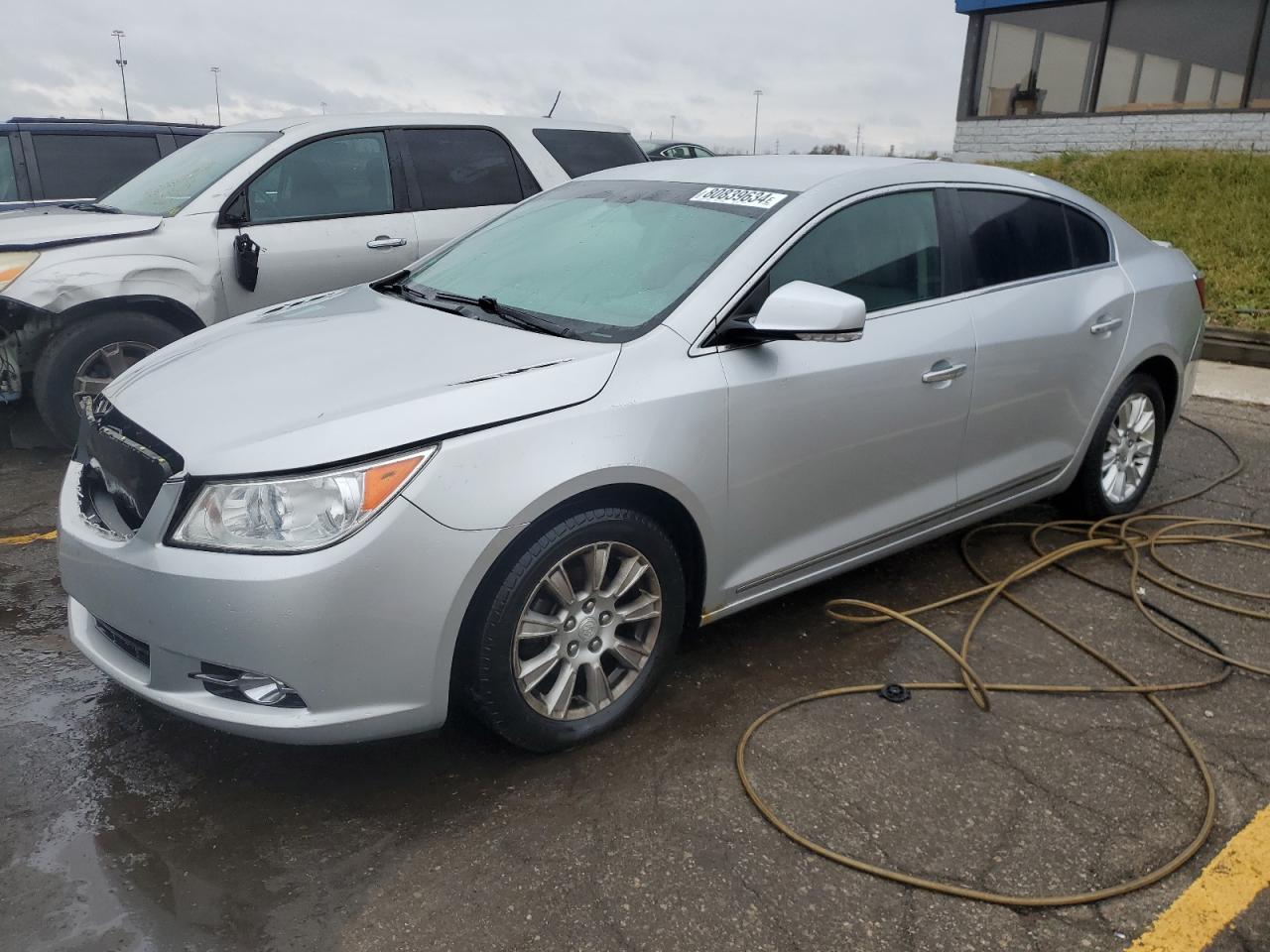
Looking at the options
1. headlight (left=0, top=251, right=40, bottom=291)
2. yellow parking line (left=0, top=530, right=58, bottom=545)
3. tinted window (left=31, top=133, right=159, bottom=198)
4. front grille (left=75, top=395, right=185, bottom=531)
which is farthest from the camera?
tinted window (left=31, top=133, right=159, bottom=198)

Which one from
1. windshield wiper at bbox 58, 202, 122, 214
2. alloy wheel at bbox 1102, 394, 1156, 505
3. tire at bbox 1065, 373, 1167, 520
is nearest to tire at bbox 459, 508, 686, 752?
tire at bbox 1065, 373, 1167, 520

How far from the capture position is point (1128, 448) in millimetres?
4668

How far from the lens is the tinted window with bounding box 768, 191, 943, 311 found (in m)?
3.27

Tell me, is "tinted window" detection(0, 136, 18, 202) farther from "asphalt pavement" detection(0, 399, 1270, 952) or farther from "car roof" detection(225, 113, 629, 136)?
"asphalt pavement" detection(0, 399, 1270, 952)

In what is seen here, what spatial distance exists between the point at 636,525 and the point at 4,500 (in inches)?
147

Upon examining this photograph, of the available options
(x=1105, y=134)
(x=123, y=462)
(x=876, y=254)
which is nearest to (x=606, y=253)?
(x=876, y=254)

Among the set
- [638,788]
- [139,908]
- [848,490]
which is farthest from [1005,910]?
[139,908]

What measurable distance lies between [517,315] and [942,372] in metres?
1.47

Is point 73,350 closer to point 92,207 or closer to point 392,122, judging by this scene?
point 92,207

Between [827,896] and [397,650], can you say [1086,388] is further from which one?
[397,650]

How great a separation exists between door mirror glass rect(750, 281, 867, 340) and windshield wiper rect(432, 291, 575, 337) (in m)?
0.57

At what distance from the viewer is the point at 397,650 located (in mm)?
2436

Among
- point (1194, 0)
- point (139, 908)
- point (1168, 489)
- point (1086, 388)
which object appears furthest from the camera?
point (1194, 0)

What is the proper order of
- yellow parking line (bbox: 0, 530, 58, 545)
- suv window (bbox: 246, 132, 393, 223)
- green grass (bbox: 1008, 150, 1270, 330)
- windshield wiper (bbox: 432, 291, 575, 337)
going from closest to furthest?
windshield wiper (bbox: 432, 291, 575, 337), yellow parking line (bbox: 0, 530, 58, 545), suv window (bbox: 246, 132, 393, 223), green grass (bbox: 1008, 150, 1270, 330)
